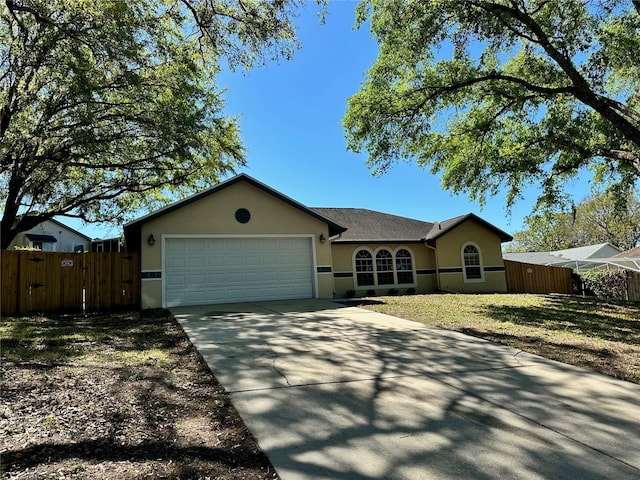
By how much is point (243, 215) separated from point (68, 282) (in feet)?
18.4

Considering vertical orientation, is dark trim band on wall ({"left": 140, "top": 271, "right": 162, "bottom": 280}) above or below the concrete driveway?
above

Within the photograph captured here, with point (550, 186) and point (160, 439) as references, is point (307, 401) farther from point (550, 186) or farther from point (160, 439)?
point (550, 186)

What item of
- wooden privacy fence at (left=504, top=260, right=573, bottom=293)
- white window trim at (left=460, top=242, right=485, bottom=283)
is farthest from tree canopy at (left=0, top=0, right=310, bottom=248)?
wooden privacy fence at (left=504, top=260, right=573, bottom=293)

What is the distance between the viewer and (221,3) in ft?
30.2

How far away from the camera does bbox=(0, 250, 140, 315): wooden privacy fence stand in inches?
435

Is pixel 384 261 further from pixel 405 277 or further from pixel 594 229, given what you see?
pixel 594 229

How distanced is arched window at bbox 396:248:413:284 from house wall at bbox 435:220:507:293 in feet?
4.43

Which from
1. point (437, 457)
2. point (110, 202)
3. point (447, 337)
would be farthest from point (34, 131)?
point (437, 457)

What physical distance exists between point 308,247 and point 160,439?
11466 millimetres

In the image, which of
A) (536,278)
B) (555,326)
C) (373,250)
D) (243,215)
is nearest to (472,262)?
(536,278)

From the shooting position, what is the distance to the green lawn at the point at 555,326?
19.3 ft

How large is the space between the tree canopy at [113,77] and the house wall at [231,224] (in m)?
1.92

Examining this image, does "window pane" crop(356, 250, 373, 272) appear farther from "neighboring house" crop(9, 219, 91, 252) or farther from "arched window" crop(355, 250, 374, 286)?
"neighboring house" crop(9, 219, 91, 252)

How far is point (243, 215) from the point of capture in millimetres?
13539
